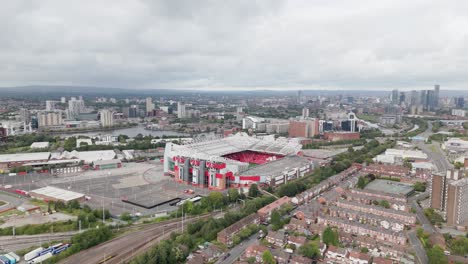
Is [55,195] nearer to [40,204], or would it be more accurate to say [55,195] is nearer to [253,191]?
[40,204]

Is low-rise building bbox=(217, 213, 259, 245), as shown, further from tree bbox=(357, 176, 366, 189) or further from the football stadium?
tree bbox=(357, 176, 366, 189)

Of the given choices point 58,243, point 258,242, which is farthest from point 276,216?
point 58,243

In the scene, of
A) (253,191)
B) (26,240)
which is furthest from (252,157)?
(26,240)

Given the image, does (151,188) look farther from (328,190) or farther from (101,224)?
(328,190)

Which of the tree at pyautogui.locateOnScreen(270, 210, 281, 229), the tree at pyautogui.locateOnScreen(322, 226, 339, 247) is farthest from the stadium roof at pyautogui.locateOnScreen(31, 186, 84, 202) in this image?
the tree at pyautogui.locateOnScreen(322, 226, 339, 247)

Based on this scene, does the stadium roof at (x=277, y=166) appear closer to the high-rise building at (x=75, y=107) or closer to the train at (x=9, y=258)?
the train at (x=9, y=258)

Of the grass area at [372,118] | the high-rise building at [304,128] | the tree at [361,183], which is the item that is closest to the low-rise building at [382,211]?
the tree at [361,183]

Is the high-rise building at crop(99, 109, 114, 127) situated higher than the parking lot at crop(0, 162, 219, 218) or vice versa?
the high-rise building at crop(99, 109, 114, 127)
